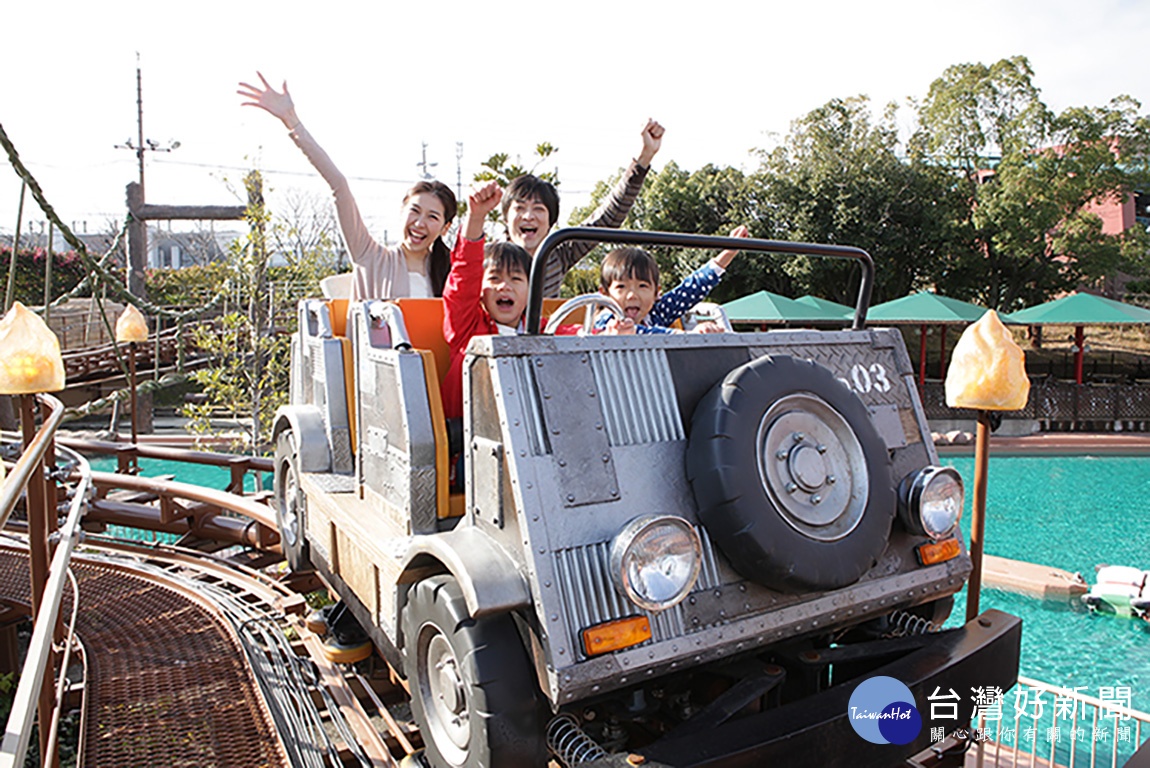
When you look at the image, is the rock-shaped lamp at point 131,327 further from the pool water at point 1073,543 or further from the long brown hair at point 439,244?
the pool water at point 1073,543

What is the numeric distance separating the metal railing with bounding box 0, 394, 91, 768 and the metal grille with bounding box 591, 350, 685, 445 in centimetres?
147

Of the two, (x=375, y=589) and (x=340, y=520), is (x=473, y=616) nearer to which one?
(x=375, y=589)

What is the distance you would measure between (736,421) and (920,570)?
0.97 m

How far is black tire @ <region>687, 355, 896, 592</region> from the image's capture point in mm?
2195

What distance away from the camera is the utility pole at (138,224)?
14.4 meters

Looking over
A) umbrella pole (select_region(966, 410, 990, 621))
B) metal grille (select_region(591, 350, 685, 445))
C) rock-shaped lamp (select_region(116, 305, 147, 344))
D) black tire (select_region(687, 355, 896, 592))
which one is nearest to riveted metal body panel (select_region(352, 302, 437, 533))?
metal grille (select_region(591, 350, 685, 445))

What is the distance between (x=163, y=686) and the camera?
3576mm

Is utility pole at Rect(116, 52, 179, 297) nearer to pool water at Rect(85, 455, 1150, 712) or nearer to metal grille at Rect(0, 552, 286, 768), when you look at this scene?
pool water at Rect(85, 455, 1150, 712)

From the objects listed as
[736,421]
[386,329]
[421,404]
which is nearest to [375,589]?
[421,404]

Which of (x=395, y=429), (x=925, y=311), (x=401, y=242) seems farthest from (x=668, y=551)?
(x=925, y=311)

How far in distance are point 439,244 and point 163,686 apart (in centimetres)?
253

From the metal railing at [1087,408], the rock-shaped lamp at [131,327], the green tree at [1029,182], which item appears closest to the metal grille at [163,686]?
the rock-shaped lamp at [131,327]

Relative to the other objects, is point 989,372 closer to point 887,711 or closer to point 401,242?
point 887,711

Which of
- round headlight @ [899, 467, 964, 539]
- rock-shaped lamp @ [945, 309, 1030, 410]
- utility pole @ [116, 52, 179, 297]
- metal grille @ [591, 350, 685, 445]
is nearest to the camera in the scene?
metal grille @ [591, 350, 685, 445]
